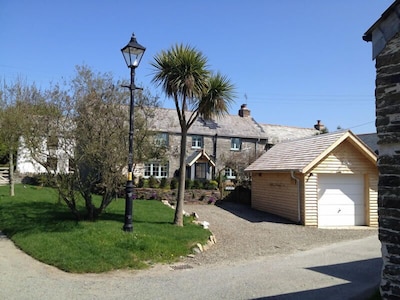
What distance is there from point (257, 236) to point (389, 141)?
9274mm

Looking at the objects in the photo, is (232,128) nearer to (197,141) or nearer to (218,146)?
(218,146)

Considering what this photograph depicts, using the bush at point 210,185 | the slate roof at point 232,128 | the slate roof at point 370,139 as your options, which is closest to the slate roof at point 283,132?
the slate roof at point 232,128

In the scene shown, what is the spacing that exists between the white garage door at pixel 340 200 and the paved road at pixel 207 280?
701cm

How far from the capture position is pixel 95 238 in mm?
10508

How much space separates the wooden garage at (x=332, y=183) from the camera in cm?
1697

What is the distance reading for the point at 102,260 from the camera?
9023 mm

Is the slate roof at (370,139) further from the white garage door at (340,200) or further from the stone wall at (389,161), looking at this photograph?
the stone wall at (389,161)

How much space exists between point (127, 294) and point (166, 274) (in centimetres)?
170

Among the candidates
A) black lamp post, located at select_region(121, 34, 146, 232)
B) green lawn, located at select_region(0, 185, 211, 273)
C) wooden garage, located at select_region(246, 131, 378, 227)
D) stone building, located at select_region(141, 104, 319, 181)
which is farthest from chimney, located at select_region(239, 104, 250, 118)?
black lamp post, located at select_region(121, 34, 146, 232)

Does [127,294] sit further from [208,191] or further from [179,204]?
[208,191]

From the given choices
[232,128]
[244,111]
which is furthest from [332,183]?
[244,111]

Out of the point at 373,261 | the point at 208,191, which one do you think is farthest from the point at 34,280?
the point at 208,191

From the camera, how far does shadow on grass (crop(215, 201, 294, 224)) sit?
17962mm

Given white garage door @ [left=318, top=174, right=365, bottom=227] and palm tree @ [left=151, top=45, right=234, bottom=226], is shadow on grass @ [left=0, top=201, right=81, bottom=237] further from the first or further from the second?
white garage door @ [left=318, top=174, right=365, bottom=227]
